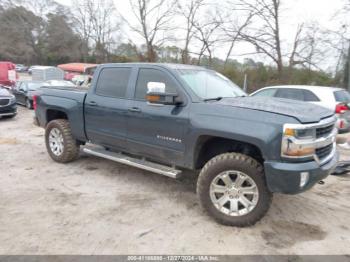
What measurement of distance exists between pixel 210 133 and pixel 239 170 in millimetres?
559

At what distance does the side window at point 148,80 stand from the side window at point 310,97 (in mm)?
4994

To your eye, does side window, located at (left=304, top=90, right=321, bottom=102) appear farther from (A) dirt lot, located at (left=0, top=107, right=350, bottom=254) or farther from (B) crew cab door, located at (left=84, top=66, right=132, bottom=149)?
(B) crew cab door, located at (left=84, top=66, right=132, bottom=149)

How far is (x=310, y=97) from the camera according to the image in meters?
7.63

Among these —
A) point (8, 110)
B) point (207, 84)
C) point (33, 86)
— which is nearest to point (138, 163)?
point (207, 84)

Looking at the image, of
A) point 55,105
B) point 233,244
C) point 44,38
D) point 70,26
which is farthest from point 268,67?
point 44,38

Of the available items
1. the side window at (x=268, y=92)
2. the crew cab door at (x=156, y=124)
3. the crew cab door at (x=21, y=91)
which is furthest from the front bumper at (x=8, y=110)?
the side window at (x=268, y=92)

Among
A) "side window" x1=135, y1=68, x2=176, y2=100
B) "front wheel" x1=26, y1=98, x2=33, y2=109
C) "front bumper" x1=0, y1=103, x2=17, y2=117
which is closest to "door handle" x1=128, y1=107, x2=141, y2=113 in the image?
"side window" x1=135, y1=68, x2=176, y2=100

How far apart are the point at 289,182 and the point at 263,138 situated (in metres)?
0.53

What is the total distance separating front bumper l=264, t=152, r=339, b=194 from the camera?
10.1 ft

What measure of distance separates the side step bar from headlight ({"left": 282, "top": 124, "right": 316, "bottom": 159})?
4.96 ft

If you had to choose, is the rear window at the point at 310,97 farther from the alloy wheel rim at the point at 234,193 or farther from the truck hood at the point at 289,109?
the alloy wheel rim at the point at 234,193

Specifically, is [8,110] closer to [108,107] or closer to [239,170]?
[108,107]

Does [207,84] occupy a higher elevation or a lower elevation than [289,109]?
higher

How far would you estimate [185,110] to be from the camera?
383 centimetres
